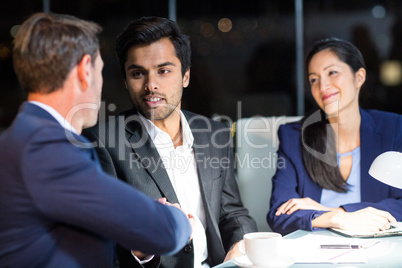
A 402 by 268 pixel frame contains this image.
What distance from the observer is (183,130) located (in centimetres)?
220

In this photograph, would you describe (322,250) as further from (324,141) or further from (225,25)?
(225,25)

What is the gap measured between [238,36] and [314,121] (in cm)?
320

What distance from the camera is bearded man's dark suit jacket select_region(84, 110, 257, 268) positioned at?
1.89 meters

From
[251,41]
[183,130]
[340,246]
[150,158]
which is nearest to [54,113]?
[150,158]

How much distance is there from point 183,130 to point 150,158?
31 centimetres

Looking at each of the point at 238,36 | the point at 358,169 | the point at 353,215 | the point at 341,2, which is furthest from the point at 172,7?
the point at 353,215

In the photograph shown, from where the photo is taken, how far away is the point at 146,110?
2.07 meters

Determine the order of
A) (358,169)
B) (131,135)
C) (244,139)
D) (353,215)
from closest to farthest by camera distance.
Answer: (353,215) < (131,135) < (358,169) < (244,139)

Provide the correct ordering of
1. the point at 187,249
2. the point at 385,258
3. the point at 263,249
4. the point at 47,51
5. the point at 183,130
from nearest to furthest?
the point at 47,51, the point at 263,249, the point at 385,258, the point at 187,249, the point at 183,130

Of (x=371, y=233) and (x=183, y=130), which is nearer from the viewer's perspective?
(x=371, y=233)

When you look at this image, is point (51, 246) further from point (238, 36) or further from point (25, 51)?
point (238, 36)

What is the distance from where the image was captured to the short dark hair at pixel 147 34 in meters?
2.09

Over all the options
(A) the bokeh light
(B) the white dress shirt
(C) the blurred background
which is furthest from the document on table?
(A) the bokeh light

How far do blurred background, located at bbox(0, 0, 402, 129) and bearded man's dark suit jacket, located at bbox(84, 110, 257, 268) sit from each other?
2990 millimetres
